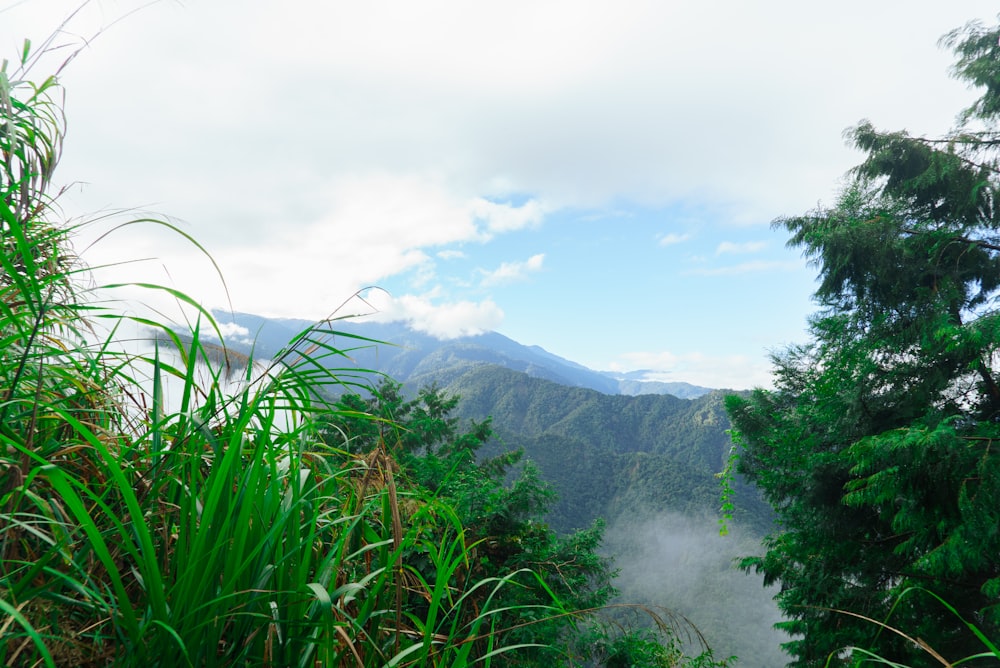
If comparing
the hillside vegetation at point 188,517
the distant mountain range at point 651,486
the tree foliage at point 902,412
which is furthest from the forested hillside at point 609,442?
the hillside vegetation at point 188,517

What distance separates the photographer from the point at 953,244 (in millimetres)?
6633

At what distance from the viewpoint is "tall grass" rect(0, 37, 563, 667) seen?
61 cm

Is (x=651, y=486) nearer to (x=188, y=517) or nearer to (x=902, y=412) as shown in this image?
(x=902, y=412)

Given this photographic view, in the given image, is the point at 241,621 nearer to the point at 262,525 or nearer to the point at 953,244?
the point at 262,525

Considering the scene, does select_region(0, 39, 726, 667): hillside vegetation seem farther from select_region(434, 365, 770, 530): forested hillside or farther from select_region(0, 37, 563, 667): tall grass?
select_region(434, 365, 770, 530): forested hillside

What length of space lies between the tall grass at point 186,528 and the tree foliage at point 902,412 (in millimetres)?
6271

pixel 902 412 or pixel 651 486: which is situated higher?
pixel 902 412

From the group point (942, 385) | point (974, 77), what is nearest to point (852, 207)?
point (974, 77)

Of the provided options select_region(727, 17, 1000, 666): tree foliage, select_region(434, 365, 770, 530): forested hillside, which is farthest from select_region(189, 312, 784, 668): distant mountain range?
select_region(727, 17, 1000, 666): tree foliage

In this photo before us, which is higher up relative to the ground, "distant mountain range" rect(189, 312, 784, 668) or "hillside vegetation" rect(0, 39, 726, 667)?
"hillside vegetation" rect(0, 39, 726, 667)

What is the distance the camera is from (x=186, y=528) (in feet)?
2.24

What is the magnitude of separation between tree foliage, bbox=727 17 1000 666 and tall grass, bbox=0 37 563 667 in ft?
20.6

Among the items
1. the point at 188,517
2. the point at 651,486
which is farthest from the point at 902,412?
the point at 651,486

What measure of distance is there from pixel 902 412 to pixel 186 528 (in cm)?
821
